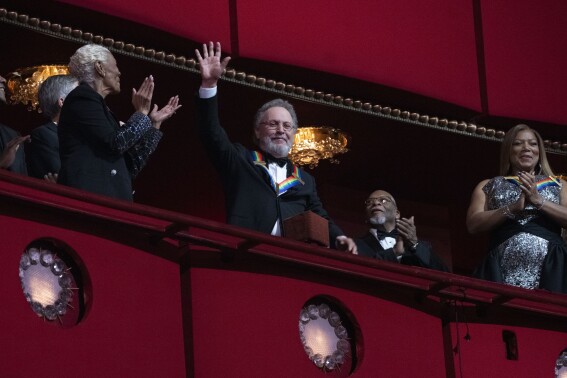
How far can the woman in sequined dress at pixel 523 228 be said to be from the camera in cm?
682

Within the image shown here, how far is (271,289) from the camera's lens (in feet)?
18.2

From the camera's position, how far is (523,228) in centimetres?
688

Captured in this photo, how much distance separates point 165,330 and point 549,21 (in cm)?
418

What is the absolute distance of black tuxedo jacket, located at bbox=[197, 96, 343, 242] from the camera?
611 cm

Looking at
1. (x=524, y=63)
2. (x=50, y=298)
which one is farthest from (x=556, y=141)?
(x=50, y=298)

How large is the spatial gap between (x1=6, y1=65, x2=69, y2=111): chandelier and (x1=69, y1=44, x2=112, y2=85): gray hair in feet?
5.39

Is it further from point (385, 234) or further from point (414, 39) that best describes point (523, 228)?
point (414, 39)

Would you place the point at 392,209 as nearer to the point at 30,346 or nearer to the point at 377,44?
the point at 377,44

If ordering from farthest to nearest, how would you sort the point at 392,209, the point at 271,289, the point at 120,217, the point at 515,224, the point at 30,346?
the point at 392,209 < the point at 515,224 < the point at 271,289 < the point at 120,217 < the point at 30,346

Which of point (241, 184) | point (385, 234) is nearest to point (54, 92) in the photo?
point (241, 184)

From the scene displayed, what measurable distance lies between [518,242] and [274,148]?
121 centimetres

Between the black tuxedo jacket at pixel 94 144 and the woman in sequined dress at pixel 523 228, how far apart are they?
1.82 meters

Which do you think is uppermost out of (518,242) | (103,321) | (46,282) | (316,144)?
(316,144)

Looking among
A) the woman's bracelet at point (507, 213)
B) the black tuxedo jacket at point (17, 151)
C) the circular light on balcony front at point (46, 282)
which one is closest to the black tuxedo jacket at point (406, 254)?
the woman's bracelet at point (507, 213)
